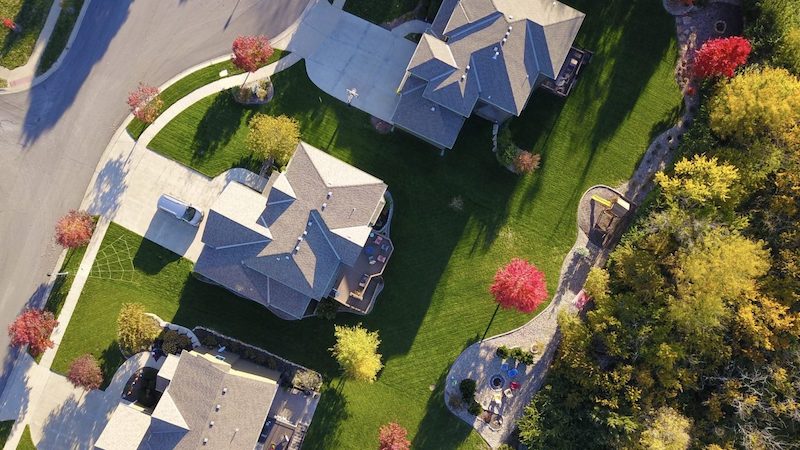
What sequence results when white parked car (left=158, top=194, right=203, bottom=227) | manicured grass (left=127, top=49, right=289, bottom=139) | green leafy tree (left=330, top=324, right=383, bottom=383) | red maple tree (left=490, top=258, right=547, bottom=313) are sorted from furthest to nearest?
1. manicured grass (left=127, top=49, right=289, bottom=139)
2. white parked car (left=158, top=194, right=203, bottom=227)
3. red maple tree (left=490, top=258, right=547, bottom=313)
4. green leafy tree (left=330, top=324, right=383, bottom=383)

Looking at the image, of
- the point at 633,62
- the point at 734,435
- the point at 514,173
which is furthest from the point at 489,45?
the point at 734,435

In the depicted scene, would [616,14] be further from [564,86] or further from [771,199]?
[771,199]

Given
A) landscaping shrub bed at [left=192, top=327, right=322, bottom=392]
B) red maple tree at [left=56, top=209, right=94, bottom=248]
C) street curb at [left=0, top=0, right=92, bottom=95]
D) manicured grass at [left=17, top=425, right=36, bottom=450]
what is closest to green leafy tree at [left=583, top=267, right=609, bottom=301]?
landscaping shrub bed at [left=192, top=327, right=322, bottom=392]

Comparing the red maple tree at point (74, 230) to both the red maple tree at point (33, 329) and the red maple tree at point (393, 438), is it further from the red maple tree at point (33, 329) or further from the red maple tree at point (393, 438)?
the red maple tree at point (393, 438)

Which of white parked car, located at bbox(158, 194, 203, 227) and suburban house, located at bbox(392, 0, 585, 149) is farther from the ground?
suburban house, located at bbox(392, 0, 585, 149)

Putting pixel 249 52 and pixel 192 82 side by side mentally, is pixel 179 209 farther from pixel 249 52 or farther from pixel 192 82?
pixel 249 52

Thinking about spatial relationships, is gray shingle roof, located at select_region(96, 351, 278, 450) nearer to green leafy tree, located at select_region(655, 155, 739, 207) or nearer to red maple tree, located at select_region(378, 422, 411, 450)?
red maple tree, located at select_region(378, 422, 411, 450)

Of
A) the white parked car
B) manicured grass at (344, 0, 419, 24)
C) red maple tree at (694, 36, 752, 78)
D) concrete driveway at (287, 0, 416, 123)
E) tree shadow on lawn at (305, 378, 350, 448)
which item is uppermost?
red maple tree at (694, 36, 752, 78)
